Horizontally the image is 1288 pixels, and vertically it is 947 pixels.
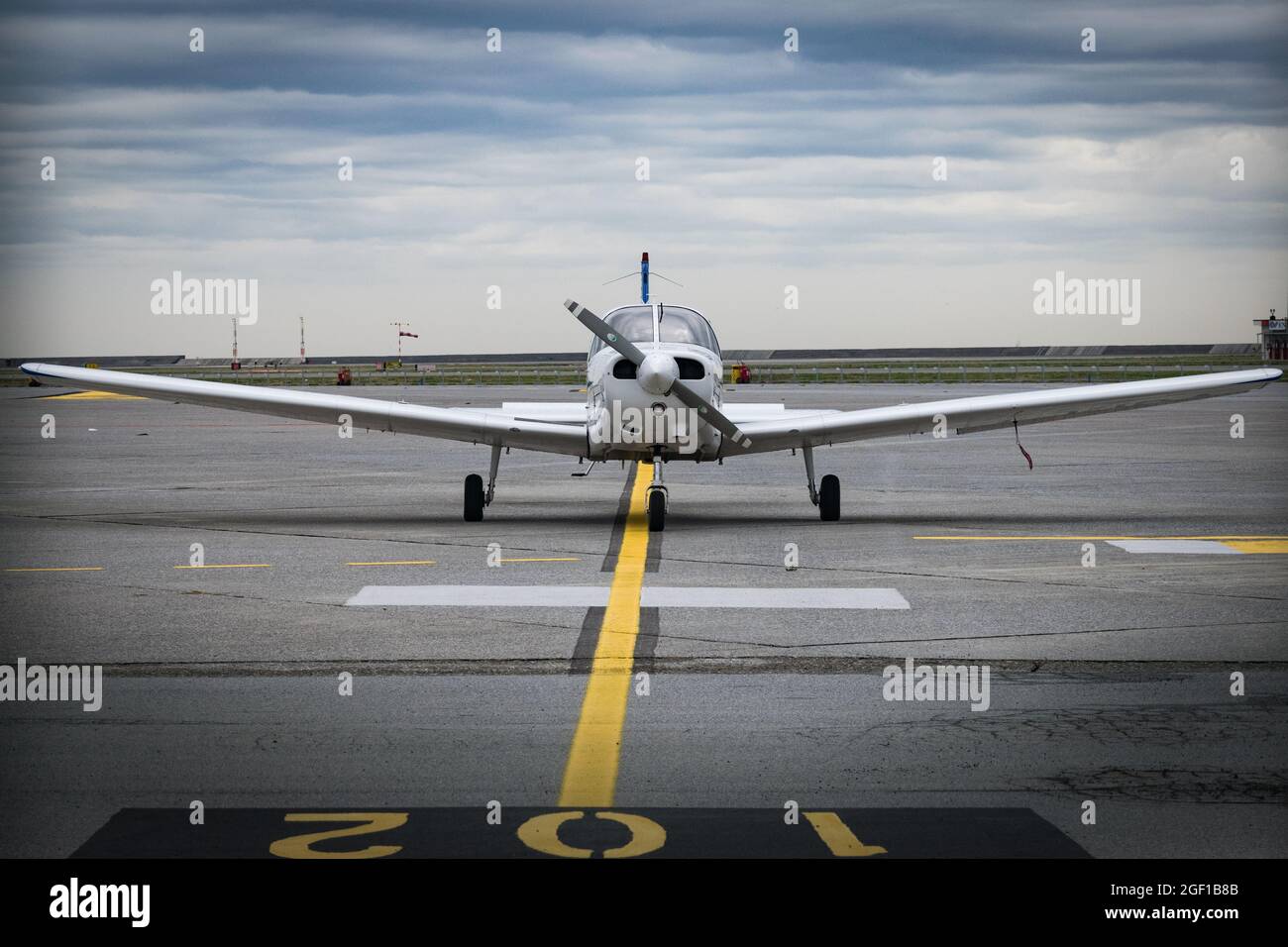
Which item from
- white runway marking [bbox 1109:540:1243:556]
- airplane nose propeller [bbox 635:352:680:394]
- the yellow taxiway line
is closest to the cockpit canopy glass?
airplane nose propeller [bbox 635:352:680:394]

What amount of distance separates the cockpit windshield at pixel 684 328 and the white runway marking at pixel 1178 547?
465 cm

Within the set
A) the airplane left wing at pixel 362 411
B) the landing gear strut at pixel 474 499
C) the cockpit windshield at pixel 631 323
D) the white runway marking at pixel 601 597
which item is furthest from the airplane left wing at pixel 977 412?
the white runway marking at pixel 601 597

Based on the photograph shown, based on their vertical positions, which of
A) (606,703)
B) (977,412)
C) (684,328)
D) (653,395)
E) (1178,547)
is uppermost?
(684,328)

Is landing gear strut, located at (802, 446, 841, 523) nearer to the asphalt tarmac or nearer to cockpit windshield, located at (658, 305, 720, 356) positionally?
the asphalt tarmac

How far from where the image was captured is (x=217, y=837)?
4.75 m

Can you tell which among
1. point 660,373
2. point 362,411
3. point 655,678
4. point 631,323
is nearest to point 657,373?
point 660,373

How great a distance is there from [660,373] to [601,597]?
4.60 m

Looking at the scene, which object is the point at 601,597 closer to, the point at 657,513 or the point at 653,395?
the point at 657,513

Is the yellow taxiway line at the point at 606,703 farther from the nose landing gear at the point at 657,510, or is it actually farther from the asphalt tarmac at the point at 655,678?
the nose landing gear at the point at 657,510

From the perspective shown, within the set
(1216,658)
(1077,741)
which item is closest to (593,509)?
(1216,658)

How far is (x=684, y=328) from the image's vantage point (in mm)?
15625

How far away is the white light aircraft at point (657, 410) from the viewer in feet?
48.4
